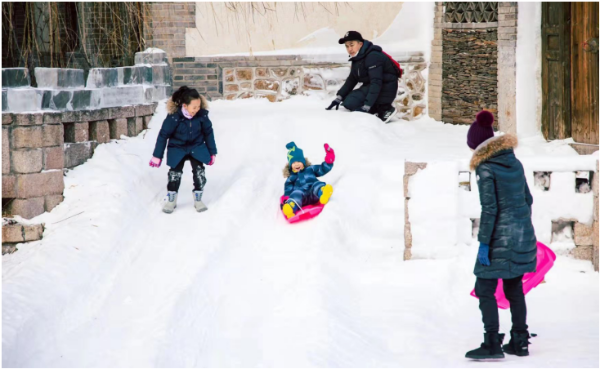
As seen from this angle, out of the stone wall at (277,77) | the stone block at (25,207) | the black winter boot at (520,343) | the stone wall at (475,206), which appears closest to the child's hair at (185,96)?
the stone block at (25,207)

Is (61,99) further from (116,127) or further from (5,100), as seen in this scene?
(116,127)

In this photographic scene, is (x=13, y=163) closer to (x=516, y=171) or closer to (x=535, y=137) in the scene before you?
(x=516, y=171)

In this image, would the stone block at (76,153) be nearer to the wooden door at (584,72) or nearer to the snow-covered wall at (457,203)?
the snow-covered wall at (457,203)

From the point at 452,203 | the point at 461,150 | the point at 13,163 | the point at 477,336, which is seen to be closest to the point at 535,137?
the point at 461,150

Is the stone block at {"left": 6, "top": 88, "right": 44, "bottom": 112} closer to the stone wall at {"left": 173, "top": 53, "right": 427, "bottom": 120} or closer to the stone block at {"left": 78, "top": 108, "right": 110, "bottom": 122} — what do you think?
the stone block at {"left": 78, "top": 108, "right": 110, "bottom": 122}

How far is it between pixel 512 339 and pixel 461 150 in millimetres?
3934

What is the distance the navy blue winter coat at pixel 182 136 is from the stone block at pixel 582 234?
131 inches

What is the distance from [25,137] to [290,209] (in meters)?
2.38

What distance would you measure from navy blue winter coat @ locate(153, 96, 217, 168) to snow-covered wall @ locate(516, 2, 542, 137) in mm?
4207

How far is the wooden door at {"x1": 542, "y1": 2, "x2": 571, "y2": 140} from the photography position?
880 cm

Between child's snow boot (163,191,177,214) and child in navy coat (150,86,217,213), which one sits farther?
child's snow boot (163,191,177,214)

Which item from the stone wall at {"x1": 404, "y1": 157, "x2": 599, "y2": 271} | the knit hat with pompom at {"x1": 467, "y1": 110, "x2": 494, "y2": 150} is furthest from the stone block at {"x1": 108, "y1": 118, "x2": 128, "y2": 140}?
the knit hat with pompom at {"x1": 467, "y1": 110, "x2": 494, "y2": 150}

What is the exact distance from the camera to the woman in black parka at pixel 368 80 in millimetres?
9961

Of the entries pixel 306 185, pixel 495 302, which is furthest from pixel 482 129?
pixel 306 185
